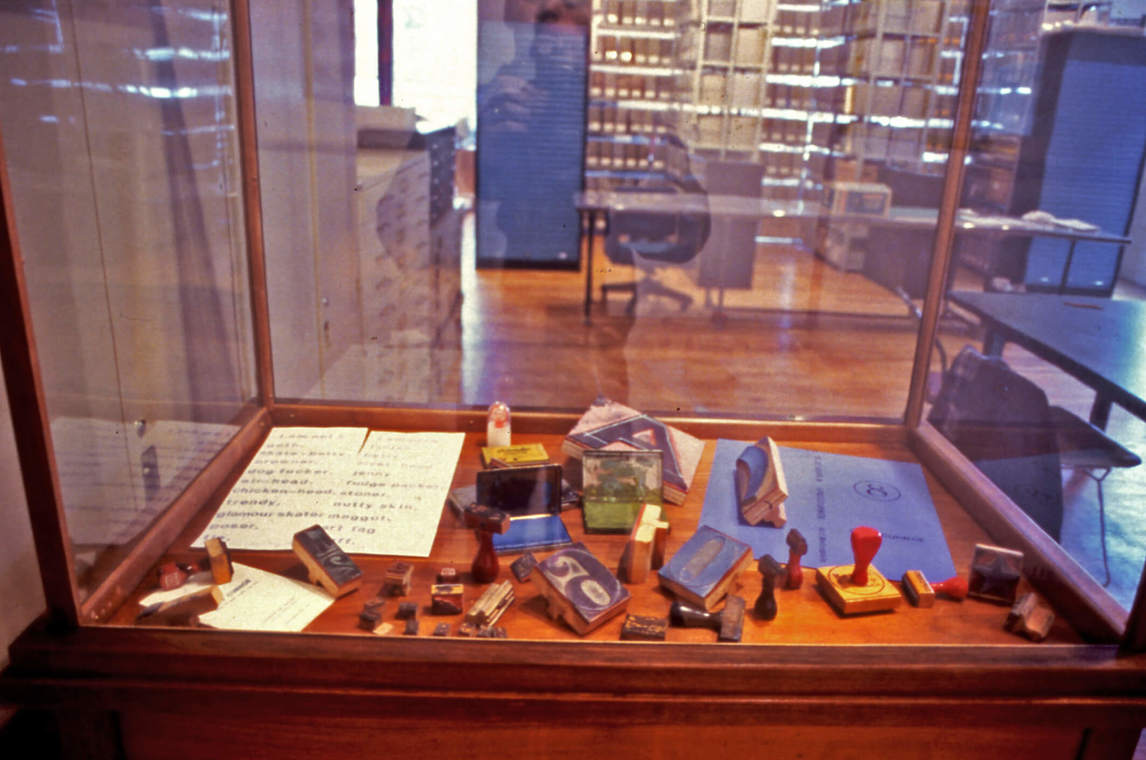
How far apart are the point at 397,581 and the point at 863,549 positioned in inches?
21.2

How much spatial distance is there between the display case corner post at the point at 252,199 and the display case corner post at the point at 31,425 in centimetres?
56

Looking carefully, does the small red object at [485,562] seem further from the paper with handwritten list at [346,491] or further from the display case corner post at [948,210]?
the display case corner post at [948,210]

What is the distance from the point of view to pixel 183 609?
2.75 ft

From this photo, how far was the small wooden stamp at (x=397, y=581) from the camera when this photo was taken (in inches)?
34.5

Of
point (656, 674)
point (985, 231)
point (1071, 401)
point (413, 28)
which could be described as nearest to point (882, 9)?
point (985, 231)

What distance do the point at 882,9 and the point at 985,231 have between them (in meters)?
3.45

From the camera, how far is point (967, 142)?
1.22 metres

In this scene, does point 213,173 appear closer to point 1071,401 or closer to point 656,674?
point 656,674

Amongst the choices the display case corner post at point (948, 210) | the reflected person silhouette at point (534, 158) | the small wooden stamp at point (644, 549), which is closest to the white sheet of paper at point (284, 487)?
the small wooden stamp at point (644, 549)

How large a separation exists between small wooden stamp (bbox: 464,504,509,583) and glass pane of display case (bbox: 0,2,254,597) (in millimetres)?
402

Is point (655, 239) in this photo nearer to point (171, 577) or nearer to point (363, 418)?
point (363, 418)

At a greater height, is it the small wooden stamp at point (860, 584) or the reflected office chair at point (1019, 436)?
the small wooden stamp at point (860, 584)

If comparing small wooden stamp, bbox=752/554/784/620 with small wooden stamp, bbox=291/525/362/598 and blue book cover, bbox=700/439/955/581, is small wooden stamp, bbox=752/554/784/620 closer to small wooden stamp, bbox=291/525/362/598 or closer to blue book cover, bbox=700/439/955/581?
blue book cover, bbox=700/439/955/581

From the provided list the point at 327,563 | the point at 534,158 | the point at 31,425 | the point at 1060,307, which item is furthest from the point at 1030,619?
the point at 534,158
